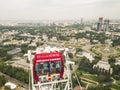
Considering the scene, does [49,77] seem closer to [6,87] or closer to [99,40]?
[6,87]

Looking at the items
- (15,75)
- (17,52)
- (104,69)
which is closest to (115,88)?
(104,69)

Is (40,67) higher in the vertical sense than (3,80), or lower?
higher

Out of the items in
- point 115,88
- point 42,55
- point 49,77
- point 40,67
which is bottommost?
point 115,88

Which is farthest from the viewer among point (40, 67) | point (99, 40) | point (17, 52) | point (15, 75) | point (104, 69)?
point (99, 40)

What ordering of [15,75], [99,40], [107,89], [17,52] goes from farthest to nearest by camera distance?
[99,40], [17,52], [15,75], [107,89]

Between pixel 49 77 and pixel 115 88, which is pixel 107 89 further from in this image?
pixel 49 77

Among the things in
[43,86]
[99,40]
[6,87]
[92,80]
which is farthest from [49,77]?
[99,40]

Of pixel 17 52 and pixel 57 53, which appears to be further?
pixel 17 52
